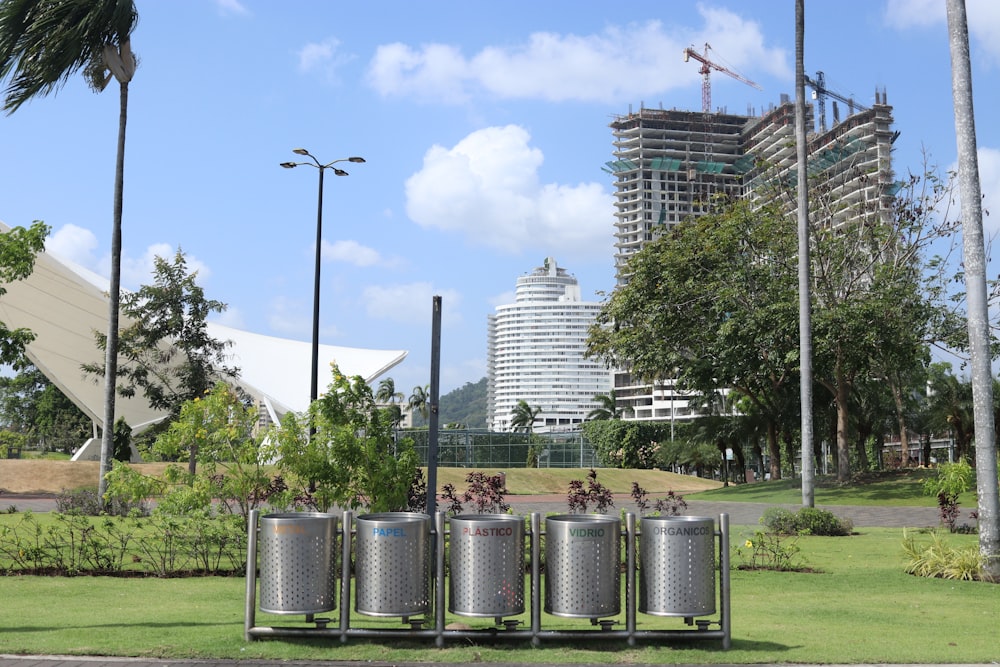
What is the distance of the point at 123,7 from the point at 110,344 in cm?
802

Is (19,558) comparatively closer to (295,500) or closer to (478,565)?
(295,500)

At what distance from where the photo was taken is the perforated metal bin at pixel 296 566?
7.81m

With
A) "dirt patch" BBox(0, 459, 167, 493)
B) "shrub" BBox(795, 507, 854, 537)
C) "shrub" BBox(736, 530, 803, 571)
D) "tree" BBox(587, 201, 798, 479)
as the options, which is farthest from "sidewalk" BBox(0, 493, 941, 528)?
"shrub" BBox(736, 530, 803, 571)

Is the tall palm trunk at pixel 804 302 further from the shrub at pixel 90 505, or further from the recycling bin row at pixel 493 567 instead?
the shrub at pixel 90 505

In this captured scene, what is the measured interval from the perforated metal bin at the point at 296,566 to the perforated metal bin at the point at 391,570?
0.30 meters

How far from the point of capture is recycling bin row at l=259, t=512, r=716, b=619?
770 centimetres

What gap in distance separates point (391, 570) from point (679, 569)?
2.26 meters

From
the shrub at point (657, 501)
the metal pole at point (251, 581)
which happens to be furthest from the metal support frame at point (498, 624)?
the shrub at point (657, 501)

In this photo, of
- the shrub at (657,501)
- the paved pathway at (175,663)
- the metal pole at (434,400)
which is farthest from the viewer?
the shrub at (657,501)

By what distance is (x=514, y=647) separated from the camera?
309 inches

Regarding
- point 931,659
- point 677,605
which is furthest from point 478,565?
point 931,659

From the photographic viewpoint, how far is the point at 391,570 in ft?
25.4

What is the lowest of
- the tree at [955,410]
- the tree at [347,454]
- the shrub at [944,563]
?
the shrub at [944,563]

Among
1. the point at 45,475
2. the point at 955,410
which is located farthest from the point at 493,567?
the point at 955,410
